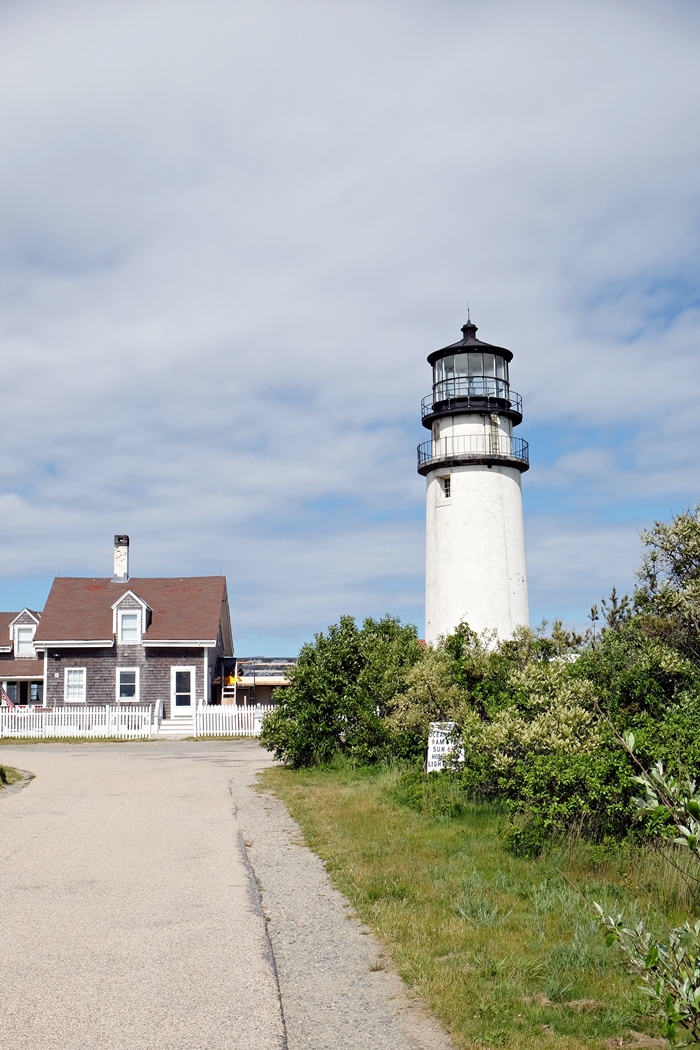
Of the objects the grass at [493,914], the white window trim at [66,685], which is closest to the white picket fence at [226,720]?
the white window trim at [66,685]

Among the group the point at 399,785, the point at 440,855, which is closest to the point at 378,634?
the point at 399,785

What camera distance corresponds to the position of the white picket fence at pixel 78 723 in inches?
1339

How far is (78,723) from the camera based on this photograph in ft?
112

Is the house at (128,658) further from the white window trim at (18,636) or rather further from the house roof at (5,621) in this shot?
the house roof at (5,621)

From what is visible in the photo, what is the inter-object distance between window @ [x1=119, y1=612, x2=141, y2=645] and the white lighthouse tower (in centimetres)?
1413

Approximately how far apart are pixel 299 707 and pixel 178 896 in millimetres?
11711

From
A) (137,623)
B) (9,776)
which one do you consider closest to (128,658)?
(137,623)

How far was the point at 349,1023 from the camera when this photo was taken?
5.43m

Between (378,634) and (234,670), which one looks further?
(234,670)

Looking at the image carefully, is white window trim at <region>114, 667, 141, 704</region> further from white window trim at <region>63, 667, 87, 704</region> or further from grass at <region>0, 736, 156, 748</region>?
grass at <region>0, 736, 156, 748</region>

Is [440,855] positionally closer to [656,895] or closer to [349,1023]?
[656,895]

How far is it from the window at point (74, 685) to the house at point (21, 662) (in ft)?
12.4

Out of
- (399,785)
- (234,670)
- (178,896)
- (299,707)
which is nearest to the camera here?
(178,896)

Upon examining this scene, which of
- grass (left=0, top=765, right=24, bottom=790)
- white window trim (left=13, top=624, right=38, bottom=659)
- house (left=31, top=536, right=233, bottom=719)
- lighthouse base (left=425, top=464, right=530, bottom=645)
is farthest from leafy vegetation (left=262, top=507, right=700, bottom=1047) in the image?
white window trim (left=13, top=624, right=38, bottom=659)
